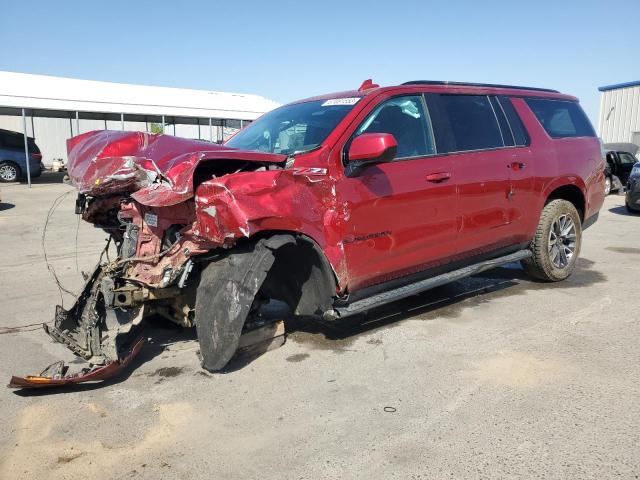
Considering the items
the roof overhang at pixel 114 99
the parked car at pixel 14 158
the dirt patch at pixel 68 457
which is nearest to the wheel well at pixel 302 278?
the dirt patch at pixel 68 457

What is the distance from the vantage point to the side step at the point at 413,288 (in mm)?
3769

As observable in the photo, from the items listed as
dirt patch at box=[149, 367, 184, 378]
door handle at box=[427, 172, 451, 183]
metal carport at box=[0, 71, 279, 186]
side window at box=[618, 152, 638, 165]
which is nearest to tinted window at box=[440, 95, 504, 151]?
door handle at box=[427, 172, 451, 183]

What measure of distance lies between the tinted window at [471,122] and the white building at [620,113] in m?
23.0

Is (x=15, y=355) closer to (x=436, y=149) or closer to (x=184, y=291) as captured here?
(x=184, y=291)

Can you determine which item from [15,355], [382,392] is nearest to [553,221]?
[382,392]

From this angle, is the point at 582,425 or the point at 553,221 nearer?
the point at 582,425

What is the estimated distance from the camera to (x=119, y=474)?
2.58m

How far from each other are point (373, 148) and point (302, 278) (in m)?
1.11

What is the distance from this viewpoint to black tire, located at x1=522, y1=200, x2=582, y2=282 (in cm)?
556

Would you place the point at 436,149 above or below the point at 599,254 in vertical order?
A: above

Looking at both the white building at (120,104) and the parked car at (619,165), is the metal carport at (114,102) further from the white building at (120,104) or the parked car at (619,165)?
the parked car at (619,165)

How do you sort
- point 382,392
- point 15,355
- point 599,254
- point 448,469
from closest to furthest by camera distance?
point 448,469, point 382,392, point 15,355, point 599,254

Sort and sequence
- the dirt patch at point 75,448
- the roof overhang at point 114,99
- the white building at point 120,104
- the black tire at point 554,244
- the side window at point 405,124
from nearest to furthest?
1. the dirt patch at point 75,448
2. the side window at point 405,124
3. the black tire at point 554,244
4. the roof overhang at point 114,99
5. the white building at point 120,104

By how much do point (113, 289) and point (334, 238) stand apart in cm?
157
